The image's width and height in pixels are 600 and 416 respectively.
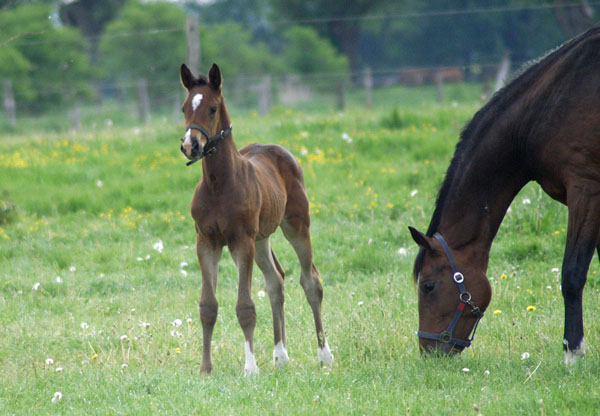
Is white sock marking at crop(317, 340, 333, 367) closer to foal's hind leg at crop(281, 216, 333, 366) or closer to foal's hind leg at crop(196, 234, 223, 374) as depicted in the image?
foal's hind leg at crop(281, 216, 333, 366)

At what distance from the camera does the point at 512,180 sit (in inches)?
185

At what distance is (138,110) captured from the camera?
2902 centimetres

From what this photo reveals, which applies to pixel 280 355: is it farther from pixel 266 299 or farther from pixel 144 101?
pixel 144 101

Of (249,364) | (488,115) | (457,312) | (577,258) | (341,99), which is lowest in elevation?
(341,99)

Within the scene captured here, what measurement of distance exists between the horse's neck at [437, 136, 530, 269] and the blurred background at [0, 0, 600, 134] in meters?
13.4

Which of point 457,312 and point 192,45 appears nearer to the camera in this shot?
point 457,312

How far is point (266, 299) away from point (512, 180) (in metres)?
2.85

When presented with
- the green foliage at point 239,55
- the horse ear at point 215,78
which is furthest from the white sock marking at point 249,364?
the green foliage at point 239,55

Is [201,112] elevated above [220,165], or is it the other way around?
[201,112]

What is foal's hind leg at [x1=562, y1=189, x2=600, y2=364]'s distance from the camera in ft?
13.8

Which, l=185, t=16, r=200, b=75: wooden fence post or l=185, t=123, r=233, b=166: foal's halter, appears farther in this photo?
l=185, t=16, r=200, b=75: wooden fence post

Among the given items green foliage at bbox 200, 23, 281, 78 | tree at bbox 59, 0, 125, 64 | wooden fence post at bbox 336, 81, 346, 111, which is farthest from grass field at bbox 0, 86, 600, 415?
tree at bbox 59, 0, 125, 64

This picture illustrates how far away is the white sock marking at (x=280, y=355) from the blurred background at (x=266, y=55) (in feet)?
44.7

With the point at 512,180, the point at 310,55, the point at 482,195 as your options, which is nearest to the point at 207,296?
the point at 482,195
